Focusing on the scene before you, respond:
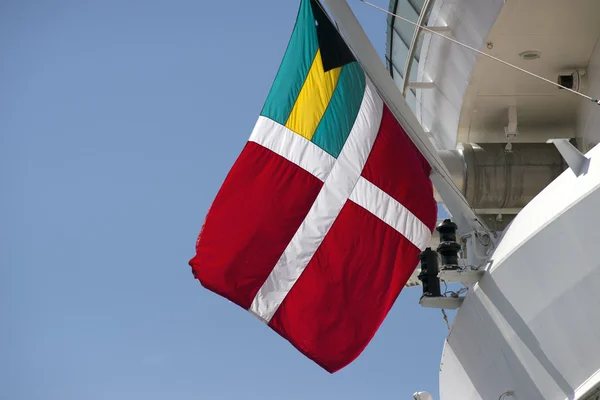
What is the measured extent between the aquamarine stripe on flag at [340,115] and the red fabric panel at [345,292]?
0.69m

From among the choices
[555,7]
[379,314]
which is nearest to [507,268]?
[379,314]

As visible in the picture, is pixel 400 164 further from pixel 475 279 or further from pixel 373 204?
pixel 475 279

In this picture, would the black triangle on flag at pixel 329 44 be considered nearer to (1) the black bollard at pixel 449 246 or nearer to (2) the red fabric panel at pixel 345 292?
(2) the red fabric panel at pixel 345 292

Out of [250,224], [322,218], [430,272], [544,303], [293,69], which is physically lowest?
[544,303]

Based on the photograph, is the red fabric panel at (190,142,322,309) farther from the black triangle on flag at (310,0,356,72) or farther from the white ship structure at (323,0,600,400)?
the white ship structure at (323,0,600,400)

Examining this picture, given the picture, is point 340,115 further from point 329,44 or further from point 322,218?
point 322,218

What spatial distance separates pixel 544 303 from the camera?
8328mm

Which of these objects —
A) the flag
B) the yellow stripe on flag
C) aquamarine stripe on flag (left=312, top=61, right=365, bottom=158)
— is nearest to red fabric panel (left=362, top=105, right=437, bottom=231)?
the flag

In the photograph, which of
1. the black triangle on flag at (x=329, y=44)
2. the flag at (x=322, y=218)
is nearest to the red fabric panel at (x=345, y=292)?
the flag at (x=322, y=218)

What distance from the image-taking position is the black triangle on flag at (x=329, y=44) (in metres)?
10.1

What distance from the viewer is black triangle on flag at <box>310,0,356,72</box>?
398 inches

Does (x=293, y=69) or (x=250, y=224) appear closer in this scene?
(x=250, y=224)

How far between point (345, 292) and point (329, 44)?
7.21 feet

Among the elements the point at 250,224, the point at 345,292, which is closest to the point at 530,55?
the point at 345,292
